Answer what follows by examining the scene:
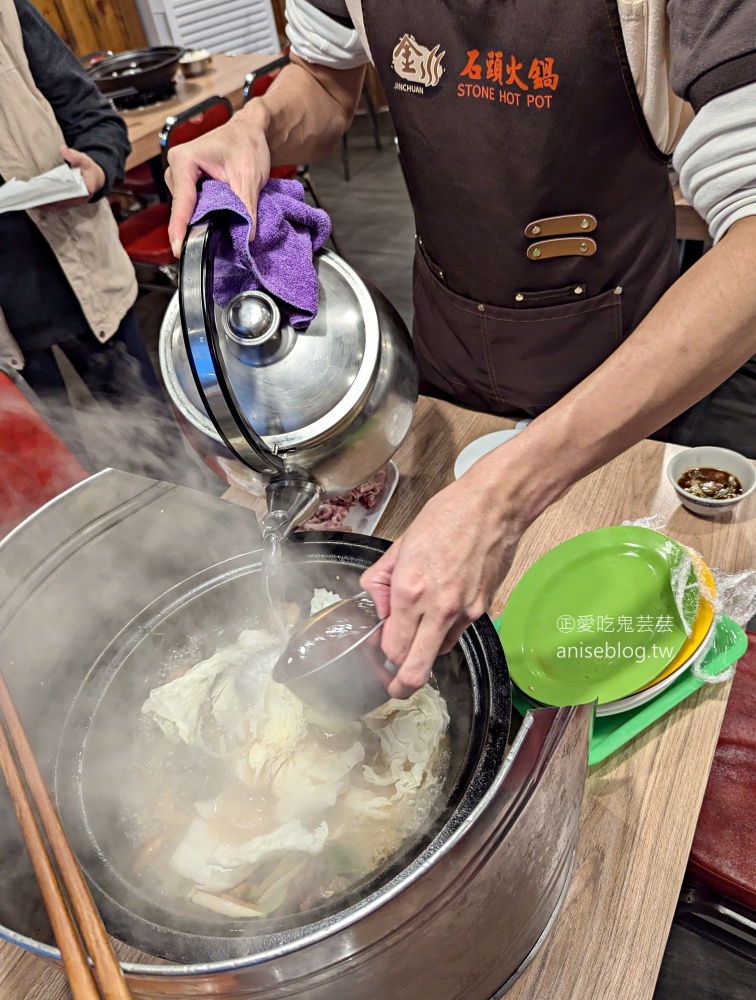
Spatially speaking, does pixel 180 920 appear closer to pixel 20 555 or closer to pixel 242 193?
pixel 20 555

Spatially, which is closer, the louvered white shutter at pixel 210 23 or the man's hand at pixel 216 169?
the man's hand at pixel 216 169

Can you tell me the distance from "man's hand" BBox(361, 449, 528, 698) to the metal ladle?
0.03 m

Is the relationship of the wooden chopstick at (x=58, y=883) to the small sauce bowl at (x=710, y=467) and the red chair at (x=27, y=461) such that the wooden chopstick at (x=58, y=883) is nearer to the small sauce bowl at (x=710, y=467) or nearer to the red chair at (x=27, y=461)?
the red chair at (x=27, y=461)

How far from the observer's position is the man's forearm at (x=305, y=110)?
154 cm

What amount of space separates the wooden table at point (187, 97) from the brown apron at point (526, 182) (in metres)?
2.58

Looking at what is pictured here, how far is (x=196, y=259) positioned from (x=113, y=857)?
2.79ft

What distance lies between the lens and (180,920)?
2.69 feet

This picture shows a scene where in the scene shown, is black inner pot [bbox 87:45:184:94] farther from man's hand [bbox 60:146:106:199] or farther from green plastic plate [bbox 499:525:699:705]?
green plastic plate [bbox 499:525:699:705]

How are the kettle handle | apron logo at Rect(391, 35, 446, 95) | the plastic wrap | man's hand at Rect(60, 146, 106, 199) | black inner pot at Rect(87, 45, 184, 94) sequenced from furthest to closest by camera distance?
black inner pot at Rect(87, 45, 184, 94)
man's hand at Rect(60, 146, 106, 199)
apron logo at Rect(391, 35, 446, 95)
the plastic wrap
the kettle handle

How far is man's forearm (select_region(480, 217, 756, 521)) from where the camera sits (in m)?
0.88

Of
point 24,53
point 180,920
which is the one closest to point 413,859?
point 180,920

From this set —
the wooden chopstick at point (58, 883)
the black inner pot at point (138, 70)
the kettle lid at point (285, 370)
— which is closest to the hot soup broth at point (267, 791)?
the wooden chopstick at point (58, 883)

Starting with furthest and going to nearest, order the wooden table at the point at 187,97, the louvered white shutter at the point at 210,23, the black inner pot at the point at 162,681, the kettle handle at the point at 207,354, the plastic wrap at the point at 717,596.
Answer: the louvered white shutter at the point at 210,23 → the wooden table at the point at 187,97 → the plastic wrap at the point at 717,596 → the kettle handle at the point at 207,354 → the black inner pot at the point at 162,681

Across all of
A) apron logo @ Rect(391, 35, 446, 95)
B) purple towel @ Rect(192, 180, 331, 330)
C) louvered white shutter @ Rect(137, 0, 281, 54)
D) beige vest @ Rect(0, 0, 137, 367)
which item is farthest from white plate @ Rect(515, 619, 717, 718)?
louvered white shutter @ Rect(137, 0, 281, 54)
